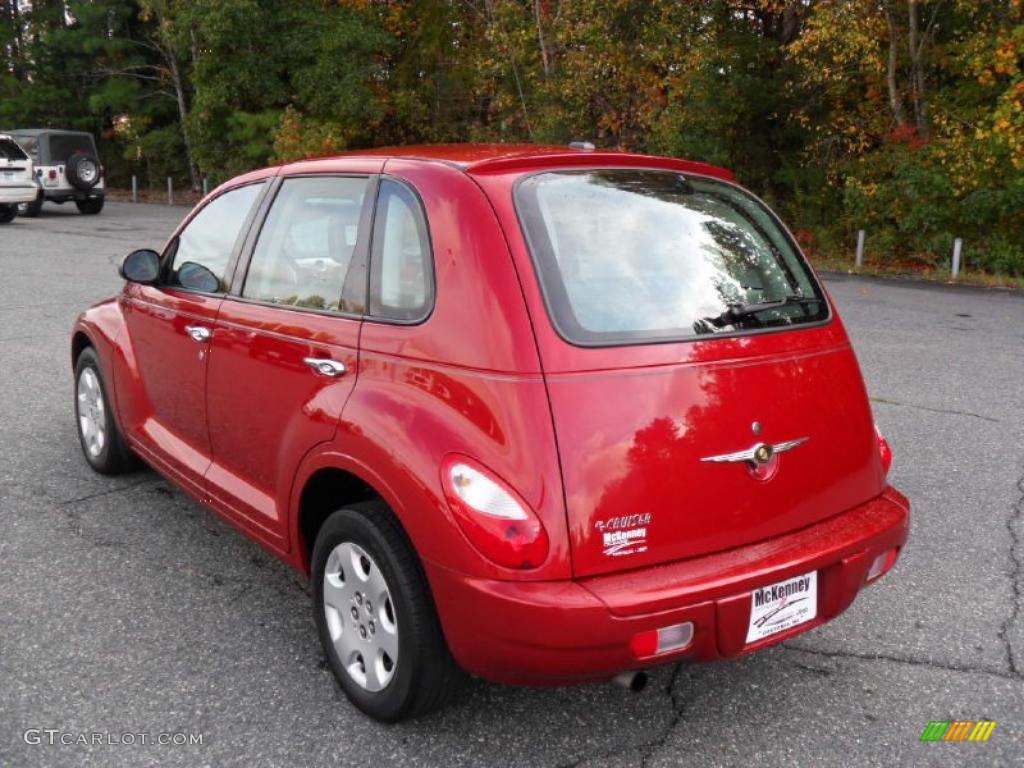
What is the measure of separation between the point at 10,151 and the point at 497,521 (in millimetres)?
22568

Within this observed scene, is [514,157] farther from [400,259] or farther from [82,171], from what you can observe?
[82,171]

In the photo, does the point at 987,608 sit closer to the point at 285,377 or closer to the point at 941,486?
the point at 941,486

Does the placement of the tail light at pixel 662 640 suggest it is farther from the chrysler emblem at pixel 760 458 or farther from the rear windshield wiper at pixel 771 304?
the rear windshield wiper at pixel 771 304

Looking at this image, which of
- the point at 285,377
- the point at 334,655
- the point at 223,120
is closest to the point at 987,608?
the point at 334,655

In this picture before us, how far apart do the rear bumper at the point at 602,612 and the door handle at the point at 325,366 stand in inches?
28.8

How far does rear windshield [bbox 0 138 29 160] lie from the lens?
2087 centimetres

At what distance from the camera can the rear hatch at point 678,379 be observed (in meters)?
2.44

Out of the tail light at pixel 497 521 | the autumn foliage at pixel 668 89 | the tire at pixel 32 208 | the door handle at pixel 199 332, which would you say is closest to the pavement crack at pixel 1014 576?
the tail light at pixel 497 521

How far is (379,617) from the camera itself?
2.74 metres

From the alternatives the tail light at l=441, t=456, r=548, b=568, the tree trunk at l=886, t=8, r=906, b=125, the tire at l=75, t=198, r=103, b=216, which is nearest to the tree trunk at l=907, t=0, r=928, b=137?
the tree trunk at l=886, t=8, r=906, b=125

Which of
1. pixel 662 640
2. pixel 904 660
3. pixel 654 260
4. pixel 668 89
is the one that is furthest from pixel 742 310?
pixel 668 89

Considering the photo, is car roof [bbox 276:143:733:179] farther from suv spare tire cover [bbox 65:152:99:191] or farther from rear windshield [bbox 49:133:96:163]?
rear windshield [bbox 49:133:96:163]

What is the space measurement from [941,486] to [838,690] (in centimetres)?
231

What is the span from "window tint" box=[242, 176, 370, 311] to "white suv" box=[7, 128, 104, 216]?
2199 cm
